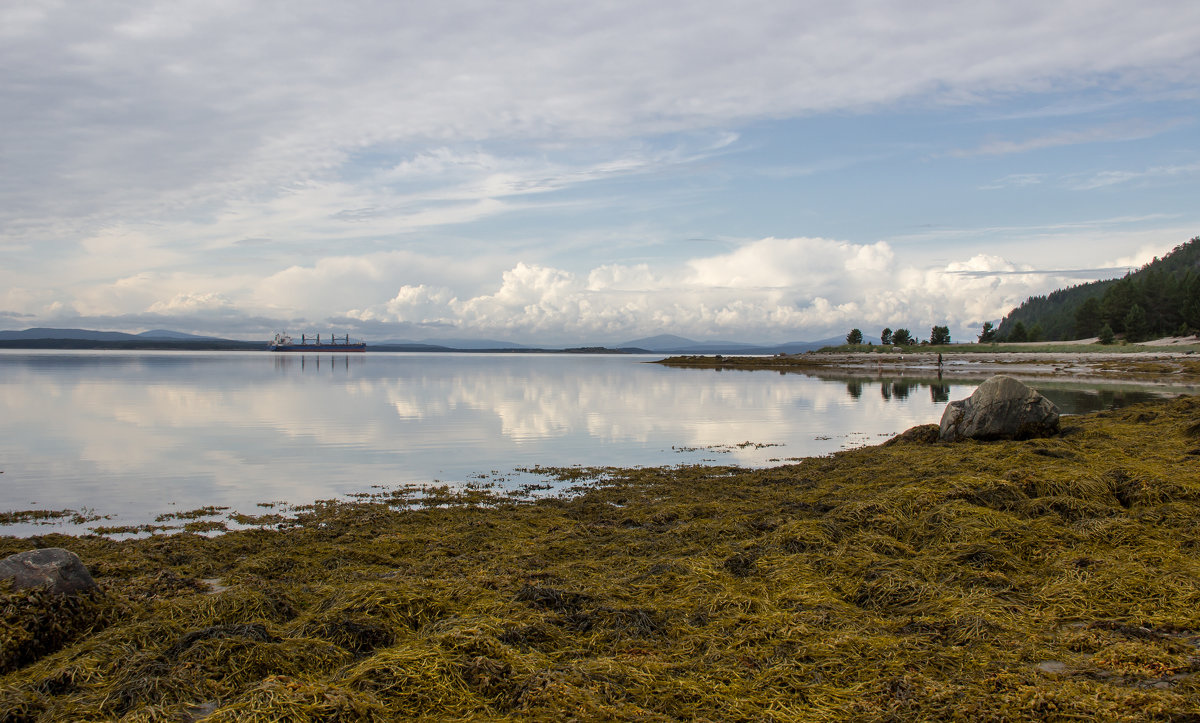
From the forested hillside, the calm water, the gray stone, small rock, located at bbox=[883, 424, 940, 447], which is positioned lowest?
the calm water

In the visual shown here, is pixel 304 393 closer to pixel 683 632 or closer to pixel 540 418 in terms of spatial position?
pixel 540 418

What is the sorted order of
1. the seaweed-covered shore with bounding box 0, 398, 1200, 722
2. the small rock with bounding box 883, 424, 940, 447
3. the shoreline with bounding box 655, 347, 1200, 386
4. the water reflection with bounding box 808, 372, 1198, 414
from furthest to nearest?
the shoreline with bounding box 655, 347, 1200, 386
the water reflection with bounding box 808, 372, 1198, 414
the small rock with bounding box 883, 424, 940, 447
the seaweed-covered shore with bounding box 0, 398, 1200, 722

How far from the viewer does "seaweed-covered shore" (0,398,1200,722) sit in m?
4.14

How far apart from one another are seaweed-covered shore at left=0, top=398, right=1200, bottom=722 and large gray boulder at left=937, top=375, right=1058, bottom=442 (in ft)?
18.2

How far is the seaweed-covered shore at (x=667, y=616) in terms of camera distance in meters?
4.14

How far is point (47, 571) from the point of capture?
215 inches

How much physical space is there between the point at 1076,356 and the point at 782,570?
7770cm

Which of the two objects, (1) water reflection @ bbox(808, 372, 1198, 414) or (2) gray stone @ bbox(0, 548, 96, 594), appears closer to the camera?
(2) gray stone @ bbox(0, 548, 96, 594)

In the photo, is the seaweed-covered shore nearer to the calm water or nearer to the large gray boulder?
the calm water

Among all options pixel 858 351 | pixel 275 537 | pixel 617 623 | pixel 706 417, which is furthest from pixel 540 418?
pixel 858 351

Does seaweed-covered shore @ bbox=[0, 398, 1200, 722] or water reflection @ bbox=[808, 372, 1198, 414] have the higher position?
seaweed-covered shore @ bbox=[0, 398, 1200, 722]

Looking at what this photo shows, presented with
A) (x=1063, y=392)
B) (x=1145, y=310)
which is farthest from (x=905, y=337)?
(x=1063, y=392)

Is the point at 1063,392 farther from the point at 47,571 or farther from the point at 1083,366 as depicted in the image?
the point at 47,571

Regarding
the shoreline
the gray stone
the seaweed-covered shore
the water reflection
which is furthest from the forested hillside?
the gray stone
